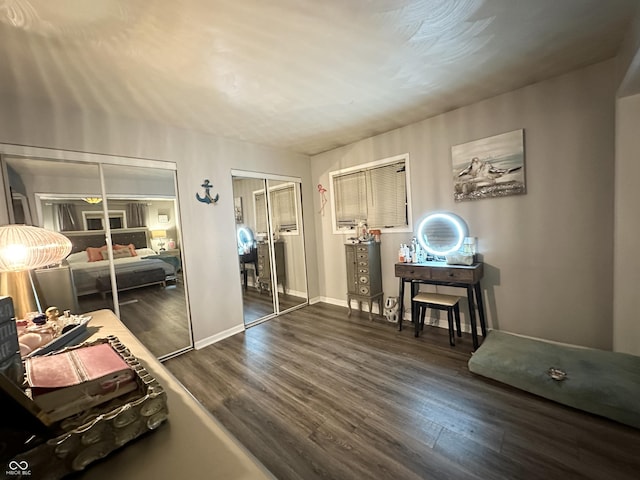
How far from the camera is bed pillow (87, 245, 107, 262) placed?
239 centimetres

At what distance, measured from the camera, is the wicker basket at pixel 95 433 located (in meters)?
0.51

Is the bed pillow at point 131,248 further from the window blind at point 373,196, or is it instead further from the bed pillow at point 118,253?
the window blind at point 373,196

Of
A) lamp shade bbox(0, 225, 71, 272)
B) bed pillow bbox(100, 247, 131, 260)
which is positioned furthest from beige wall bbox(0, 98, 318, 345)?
lamp shade bbox(0, 225, 71, 272)

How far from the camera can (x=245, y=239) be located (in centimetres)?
375

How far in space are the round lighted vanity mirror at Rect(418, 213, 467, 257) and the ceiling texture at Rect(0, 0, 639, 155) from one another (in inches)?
48.5

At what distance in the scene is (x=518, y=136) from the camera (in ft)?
8.10

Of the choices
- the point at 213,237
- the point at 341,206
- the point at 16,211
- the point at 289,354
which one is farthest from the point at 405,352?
the point at 16,211

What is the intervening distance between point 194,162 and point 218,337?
2.10m

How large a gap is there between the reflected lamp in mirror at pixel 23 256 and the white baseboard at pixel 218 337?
1.78 meters

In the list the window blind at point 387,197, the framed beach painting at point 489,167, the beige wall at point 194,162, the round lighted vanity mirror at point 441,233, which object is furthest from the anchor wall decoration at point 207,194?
the framed beach painting at point 489,167

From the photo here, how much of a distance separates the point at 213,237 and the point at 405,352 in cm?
252

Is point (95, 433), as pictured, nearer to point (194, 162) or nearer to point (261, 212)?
point (194, 162)

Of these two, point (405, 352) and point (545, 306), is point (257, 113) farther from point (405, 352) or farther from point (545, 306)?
point (545, 306)

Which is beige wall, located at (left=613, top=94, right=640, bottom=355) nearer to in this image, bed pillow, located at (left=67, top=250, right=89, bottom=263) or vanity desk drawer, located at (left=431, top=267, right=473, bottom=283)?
vanity desk drawer, located at (left=431, top=267, right=473, bottom=283)
